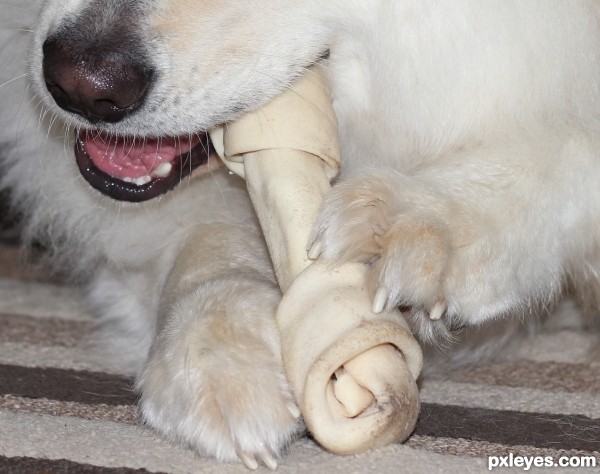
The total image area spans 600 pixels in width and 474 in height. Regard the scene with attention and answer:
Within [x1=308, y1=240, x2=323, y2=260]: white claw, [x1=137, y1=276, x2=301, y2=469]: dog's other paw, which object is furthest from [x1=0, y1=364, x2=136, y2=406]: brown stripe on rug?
[x1=308, y1=240, x2=323, y2=260]: white claw

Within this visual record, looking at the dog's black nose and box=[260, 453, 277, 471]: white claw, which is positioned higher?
the dog's black nose

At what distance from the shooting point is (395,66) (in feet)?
5.49

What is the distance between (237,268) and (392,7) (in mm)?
478

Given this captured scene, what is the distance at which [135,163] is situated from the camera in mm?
1774

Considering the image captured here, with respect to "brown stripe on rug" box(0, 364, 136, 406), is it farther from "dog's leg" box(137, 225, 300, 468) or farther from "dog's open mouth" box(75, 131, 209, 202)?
"dog's open mouth" box(75, 131, 209, 202)

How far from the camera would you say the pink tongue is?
69.0 inches

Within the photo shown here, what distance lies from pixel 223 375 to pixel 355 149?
0.54 m

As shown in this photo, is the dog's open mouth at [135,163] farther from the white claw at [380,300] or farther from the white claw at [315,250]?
the white claw at [380,300]

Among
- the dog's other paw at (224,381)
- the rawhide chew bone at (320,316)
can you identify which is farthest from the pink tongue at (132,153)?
the dog's other paw at (224,381)

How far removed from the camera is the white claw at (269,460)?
1329mm

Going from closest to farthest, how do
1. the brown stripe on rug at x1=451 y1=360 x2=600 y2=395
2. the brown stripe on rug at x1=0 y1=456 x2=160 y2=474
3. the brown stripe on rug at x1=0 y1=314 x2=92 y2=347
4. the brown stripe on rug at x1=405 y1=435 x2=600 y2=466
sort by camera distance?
the brown stripe on rug at x1=0 y1=456 x2=160 y2=474 → the brown stripe on rug at x1=405 y1=435 x2=600 y2=466 → the brown stripe on rug at x1=451 y1=360 x2=600 y2=395 → the brown stripe on rug at x1=0 y1=314 x2=92 y2=347

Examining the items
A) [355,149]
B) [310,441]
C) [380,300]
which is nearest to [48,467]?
[310,441]

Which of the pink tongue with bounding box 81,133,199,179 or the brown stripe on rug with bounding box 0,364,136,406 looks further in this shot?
the pink tongue with bounding box 81,133,199,179

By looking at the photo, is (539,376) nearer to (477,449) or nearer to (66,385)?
(477,449)
